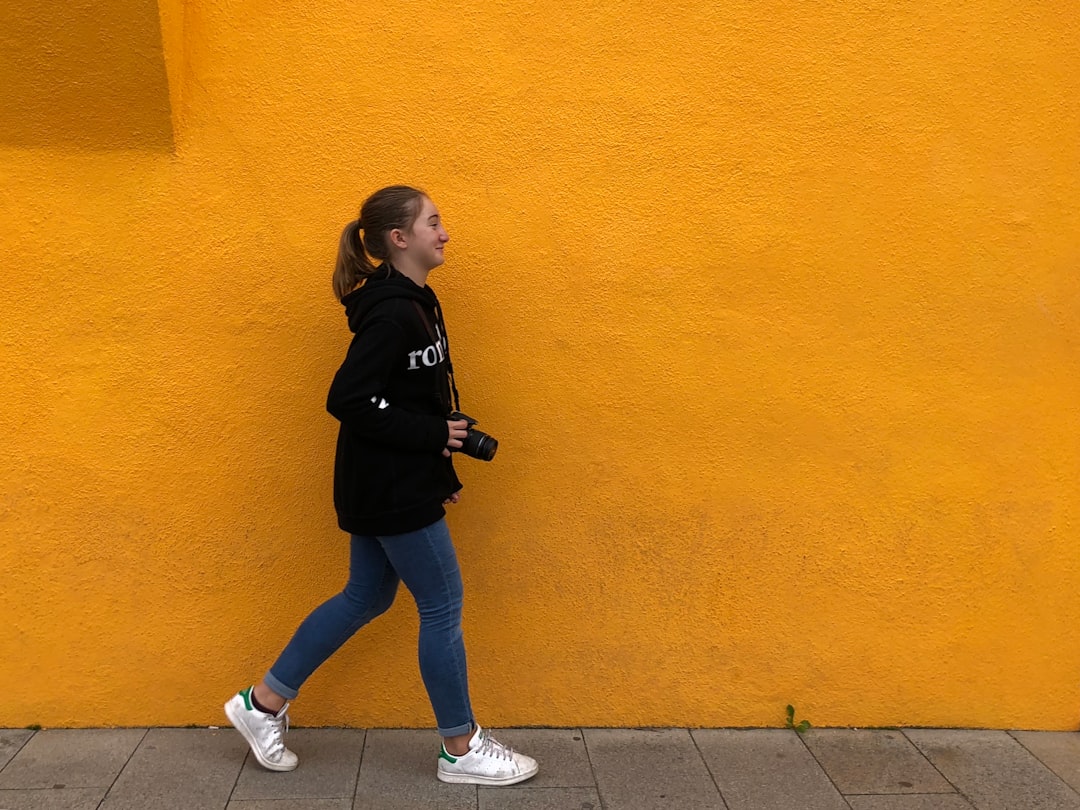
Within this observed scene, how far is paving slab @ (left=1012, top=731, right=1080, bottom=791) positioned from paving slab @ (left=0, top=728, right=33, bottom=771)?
3421 mm

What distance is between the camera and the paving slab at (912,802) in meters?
3.15

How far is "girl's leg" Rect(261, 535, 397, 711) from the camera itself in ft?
10.4

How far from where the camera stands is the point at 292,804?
3.08 metres

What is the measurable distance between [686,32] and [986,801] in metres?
2.62

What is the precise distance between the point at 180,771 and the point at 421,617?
0.94 m

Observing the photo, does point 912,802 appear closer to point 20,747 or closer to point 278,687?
point 278,687

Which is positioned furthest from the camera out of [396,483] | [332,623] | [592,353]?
[592,353]

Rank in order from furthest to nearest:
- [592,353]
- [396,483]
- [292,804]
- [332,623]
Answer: [592,353]
[332,623]
[292,804]
[396,483]

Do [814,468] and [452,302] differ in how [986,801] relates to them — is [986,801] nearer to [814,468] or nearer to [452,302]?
[814,468]

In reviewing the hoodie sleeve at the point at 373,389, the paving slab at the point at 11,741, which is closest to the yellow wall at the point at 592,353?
the paving slab at the point at 11,741

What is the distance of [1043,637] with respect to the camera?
3605mm

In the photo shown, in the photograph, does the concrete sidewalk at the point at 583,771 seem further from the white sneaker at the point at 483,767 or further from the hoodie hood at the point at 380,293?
the hoodie hood at the point at 380,293

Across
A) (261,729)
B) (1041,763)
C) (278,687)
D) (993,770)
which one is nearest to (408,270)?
(278,687)

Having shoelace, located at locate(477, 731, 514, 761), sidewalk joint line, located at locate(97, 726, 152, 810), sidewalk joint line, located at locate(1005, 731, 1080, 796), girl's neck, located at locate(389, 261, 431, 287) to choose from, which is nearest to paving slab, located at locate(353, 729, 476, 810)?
shoelace, located at locate(477, 731, 514, 761)
